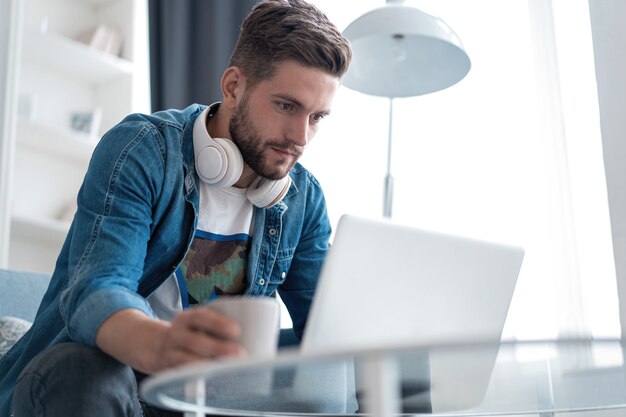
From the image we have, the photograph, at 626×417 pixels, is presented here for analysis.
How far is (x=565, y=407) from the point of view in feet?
3.84

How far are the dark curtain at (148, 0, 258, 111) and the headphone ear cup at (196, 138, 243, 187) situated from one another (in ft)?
6.18

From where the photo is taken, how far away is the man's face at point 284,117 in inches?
63.8

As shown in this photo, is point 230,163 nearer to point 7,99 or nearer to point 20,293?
point 20,293

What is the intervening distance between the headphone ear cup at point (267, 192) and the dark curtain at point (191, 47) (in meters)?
1.83

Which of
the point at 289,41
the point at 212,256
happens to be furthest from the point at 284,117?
the point at 212,256

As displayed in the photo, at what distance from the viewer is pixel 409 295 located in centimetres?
109

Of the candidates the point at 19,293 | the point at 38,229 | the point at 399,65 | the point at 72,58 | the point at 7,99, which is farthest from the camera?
the point at 72,58

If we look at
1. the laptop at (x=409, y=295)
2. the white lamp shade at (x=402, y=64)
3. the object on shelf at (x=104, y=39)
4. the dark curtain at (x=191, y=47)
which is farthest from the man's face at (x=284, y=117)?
the object on shelf at (x=104, y=39)

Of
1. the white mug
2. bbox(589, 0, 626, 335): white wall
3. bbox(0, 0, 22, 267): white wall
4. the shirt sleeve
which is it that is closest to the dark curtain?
bbox(0, 0, 22, 267): white wall

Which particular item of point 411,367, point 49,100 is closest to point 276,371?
point 411,367

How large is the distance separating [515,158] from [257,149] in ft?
4.31

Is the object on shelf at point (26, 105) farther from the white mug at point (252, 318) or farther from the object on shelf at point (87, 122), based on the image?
the white mug at point (252, 318)

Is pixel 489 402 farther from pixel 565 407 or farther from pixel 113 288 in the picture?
pixel 113 288

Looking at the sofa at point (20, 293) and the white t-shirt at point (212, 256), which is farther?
the sofa at point (20, 293)
